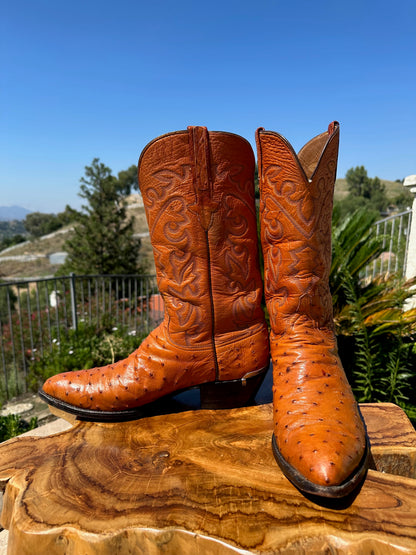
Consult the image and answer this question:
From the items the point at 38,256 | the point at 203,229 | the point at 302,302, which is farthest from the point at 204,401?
the point at 38,256

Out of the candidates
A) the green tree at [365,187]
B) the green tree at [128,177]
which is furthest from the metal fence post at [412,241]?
the green tree at [128,177]

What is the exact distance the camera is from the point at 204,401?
5.16ft

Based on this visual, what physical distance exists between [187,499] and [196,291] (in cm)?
71

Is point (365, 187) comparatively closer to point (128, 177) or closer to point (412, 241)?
point (128, 177)

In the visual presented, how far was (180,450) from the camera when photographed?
1.26 meters

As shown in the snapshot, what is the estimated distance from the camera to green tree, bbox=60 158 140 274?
10539 mm

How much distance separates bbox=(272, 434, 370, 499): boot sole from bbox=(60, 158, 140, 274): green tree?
10078 mm

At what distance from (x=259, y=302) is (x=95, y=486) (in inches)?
35.3

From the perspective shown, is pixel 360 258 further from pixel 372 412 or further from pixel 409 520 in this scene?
pixel 409 520

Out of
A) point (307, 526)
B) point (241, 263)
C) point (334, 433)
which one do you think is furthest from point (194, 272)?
point (307, 526)

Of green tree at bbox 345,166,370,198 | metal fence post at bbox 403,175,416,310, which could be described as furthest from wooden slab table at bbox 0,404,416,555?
green tree at bbox 345,166,370,198

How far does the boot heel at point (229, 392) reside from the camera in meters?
1.51

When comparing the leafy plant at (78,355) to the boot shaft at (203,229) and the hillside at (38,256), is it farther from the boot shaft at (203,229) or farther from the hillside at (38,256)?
the hillside at (38,256)

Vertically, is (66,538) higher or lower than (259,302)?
lower
